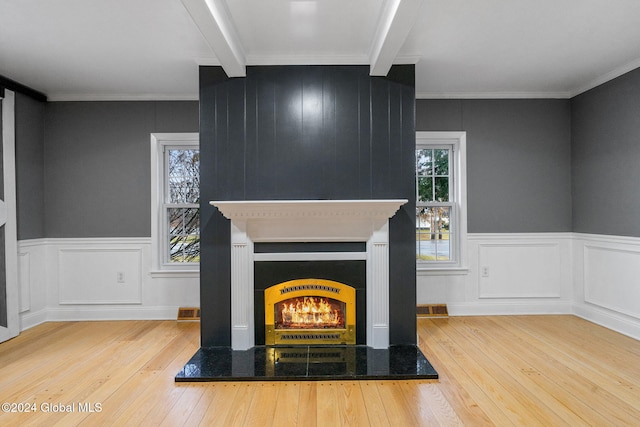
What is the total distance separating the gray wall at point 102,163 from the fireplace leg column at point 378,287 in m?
2.51

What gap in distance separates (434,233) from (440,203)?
0.36m

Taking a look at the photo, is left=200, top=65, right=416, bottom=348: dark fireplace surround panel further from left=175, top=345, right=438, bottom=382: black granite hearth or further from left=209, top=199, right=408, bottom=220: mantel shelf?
left=175, top=345, right=438, bottom=382: black granite hearth

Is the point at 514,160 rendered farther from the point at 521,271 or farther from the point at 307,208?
the point at 307,208

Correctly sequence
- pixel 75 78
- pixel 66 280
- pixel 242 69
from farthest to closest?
pixel 66 280, pixel 75 78, pixel 242 69

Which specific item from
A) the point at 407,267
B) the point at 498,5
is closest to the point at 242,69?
the point at 498,5

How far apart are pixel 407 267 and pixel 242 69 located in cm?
220

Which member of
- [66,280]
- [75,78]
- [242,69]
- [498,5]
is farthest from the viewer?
[66,280]

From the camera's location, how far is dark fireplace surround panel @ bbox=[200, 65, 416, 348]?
3275mm

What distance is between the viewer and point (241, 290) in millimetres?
3207

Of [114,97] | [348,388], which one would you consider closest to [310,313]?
[348,388]

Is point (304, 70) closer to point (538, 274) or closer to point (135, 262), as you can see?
point (135, 262)

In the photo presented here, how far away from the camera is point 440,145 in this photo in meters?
4.49

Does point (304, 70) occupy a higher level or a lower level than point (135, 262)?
higher

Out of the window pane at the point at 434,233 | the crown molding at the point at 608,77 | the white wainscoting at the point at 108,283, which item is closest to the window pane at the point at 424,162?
the window pane at the point at 434,233
